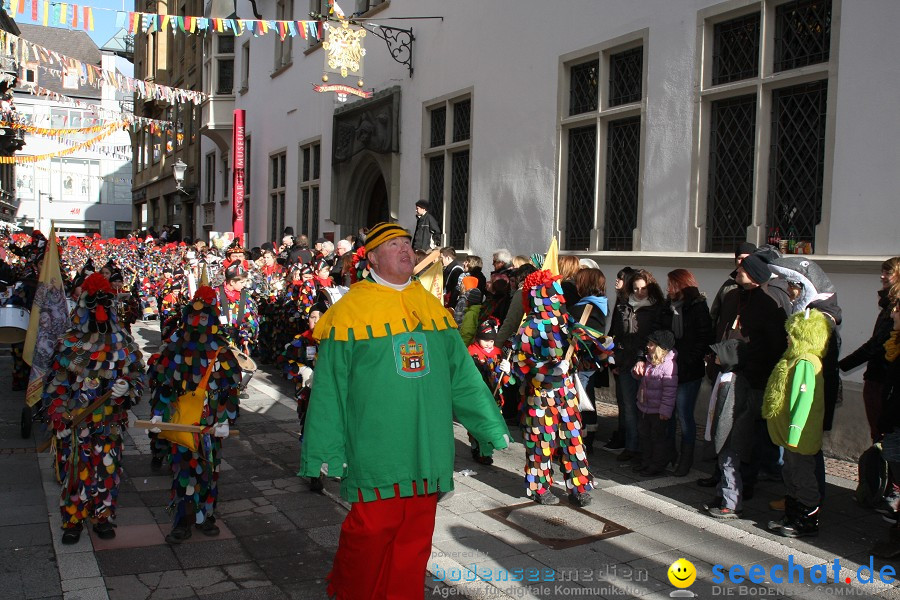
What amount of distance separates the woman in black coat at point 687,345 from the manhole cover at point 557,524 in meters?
1.41

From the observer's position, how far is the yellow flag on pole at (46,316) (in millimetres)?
7219

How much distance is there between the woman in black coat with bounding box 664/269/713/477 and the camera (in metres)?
6.60

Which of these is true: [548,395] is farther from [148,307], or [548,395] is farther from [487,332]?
[148,307]

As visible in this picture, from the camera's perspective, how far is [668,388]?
6.48 metres

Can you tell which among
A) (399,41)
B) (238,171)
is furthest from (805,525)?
(238,171)

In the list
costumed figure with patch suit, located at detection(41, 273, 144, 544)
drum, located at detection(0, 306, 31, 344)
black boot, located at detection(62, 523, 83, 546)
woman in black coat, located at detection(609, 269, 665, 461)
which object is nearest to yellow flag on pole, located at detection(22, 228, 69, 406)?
drum, located at detection(0, 306, 31, 344)

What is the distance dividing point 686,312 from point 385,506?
4.10 metres

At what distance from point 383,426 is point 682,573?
2194mm

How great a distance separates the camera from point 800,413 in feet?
16.6

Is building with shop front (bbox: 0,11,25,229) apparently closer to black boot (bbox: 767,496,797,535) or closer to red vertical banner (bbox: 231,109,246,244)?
red vertical banner (bbox: 231,109,246,244)

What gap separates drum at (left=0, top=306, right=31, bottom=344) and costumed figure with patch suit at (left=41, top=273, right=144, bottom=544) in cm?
353

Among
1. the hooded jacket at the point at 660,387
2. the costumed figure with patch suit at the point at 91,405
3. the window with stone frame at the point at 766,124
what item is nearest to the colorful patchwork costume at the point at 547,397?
the hooded jacket at the point at 660,387

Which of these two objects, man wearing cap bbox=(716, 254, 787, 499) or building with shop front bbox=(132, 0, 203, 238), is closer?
man wearing cap bbox=(716, 254, 787, 499)

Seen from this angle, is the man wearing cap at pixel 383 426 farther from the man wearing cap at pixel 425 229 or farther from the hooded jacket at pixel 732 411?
the man wearing cap at pixel 425 229
